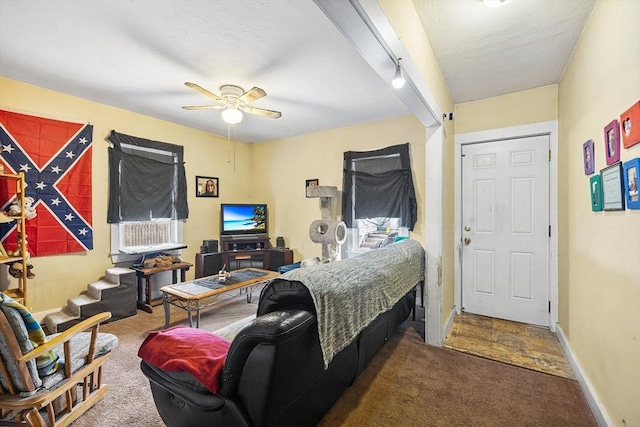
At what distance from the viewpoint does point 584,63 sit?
2.04 meters

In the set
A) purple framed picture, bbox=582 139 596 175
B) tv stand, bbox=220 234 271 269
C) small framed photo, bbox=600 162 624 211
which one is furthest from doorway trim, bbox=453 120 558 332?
tv stand, bbox=220 234 271 269

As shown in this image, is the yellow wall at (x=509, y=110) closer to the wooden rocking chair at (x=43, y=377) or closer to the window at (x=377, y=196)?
the window at (x=377, y=196)

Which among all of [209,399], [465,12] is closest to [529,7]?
[465,12]

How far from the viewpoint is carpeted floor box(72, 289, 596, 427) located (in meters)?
1.69

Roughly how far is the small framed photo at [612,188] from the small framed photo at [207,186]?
493 cm

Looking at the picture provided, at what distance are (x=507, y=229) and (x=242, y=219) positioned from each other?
13.4ft

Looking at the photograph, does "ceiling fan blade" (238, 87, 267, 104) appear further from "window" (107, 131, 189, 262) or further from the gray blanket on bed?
"window" (107, 131, 189, 262)

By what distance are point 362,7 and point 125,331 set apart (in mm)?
3633

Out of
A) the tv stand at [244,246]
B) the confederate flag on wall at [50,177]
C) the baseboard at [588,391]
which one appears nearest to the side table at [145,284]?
the confederate flag on wall at [50,177]

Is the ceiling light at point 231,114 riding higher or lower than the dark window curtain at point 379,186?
higher

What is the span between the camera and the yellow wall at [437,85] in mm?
1628

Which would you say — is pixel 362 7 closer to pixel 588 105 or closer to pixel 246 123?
pixel 588 105

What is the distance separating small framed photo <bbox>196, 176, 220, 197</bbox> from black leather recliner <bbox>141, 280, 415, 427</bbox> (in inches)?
149

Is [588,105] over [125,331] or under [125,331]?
over
